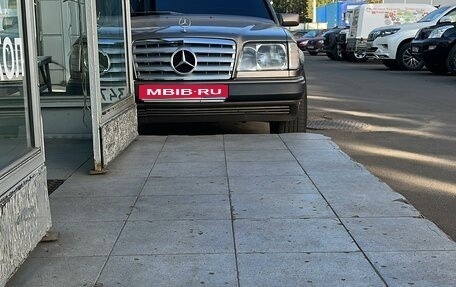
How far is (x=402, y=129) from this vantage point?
841 cm

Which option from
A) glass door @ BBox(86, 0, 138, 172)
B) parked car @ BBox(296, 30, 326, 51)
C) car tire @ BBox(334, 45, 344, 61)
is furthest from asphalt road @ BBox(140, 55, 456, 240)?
parked car @ BBox(296, 30, 326, 51)

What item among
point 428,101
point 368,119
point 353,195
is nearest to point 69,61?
point 353,195

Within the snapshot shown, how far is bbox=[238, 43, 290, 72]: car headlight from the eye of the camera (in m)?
6.39

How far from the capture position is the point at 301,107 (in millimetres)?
6930

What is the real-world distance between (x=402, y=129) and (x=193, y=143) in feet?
11.1

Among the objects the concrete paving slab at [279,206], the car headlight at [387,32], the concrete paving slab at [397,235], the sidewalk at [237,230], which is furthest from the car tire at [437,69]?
the concrete paving slab at [397,235]

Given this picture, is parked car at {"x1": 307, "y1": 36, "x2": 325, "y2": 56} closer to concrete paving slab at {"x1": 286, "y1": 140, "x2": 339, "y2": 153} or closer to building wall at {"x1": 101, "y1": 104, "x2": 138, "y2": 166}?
concrete paving slab at {"x1": 286, "y1": 140, "x2": 339, "y2": 153}

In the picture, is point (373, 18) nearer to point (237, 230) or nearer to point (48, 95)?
point (48, 95)

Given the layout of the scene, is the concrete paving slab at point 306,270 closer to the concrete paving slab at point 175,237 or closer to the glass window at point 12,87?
the concrete paving slab at point 175,237

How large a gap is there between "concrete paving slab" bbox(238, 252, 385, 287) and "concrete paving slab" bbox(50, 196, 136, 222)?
1.17 m

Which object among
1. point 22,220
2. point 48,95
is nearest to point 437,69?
point 48,95

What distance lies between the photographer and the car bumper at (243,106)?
6.36m

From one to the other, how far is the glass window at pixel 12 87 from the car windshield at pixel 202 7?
4.39 meters

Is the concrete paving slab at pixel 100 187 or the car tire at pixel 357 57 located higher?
the car tire at pixel 357 57
